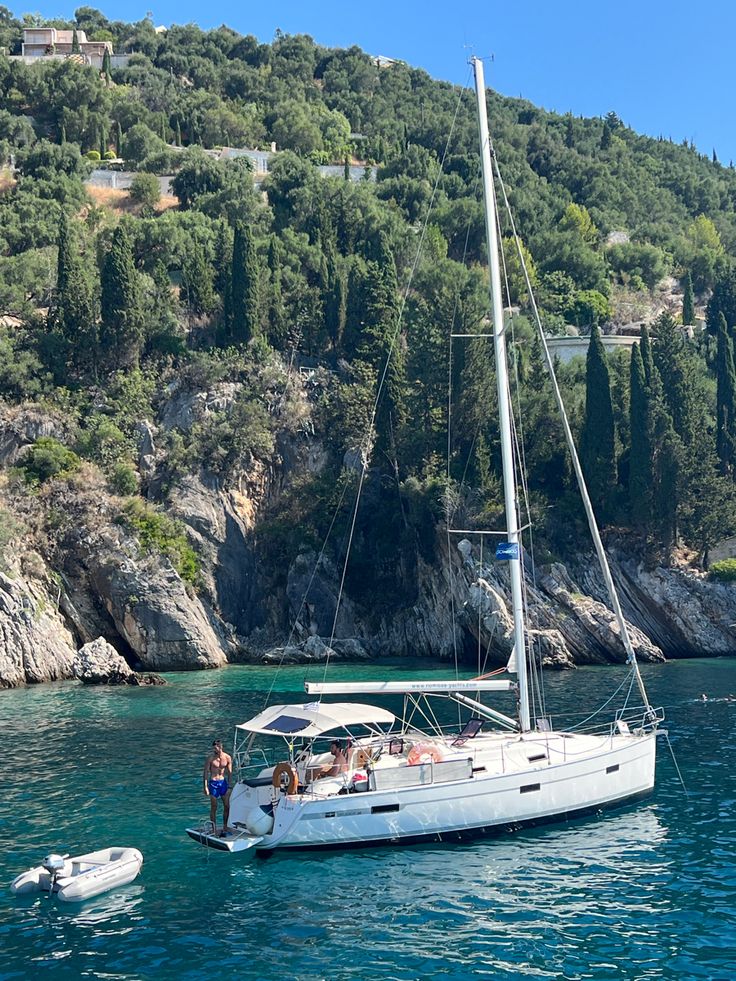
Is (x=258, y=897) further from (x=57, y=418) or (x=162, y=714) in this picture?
(x=57, y=418)

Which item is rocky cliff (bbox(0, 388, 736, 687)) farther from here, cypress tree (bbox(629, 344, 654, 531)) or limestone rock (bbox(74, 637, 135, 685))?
cypress tree (bbox(629, 344, 654, 531))

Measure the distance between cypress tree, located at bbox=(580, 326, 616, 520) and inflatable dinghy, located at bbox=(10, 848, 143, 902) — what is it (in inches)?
1676

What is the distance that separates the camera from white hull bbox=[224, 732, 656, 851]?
21.6m

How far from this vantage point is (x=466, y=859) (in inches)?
841

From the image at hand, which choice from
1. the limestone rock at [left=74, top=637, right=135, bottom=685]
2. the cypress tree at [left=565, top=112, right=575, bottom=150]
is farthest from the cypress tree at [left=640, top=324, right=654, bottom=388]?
the cypress tree at [left=565, top=112, right=575, bottom=150]

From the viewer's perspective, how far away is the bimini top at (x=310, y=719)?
74.8 feet

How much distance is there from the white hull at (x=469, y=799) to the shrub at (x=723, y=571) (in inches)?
1342

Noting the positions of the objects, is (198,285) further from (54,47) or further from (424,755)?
(54,47)

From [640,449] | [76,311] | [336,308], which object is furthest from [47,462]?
[640,449]

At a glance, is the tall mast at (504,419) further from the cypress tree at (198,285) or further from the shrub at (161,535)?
the cypress tree at (198,285)

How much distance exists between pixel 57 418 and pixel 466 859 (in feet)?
147

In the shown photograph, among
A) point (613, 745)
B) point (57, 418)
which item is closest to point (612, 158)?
point (57, 418)

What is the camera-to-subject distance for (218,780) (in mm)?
22172

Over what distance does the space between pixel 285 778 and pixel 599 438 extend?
4077cm
